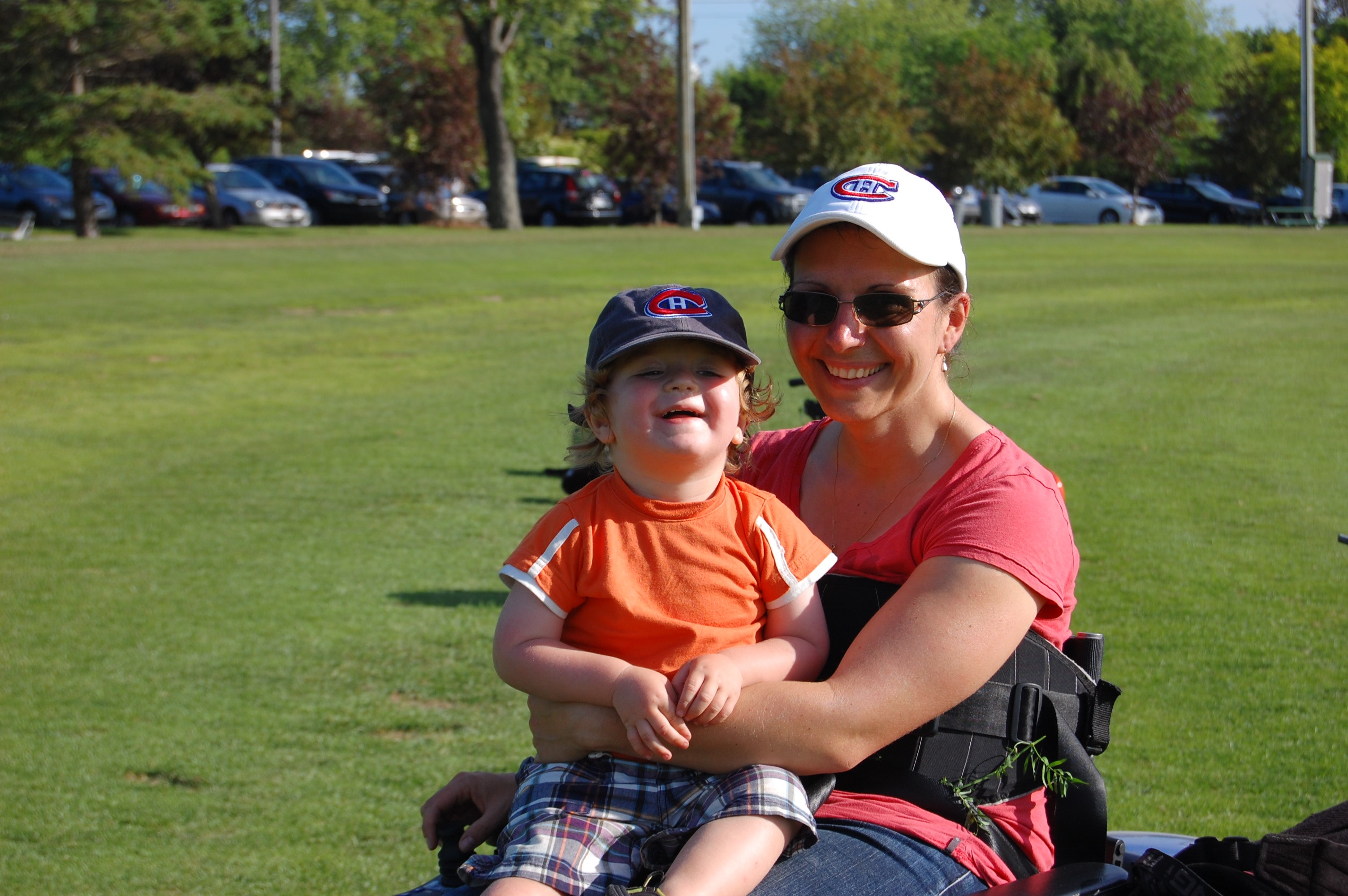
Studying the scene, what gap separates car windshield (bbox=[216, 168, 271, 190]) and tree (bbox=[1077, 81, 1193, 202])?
29616 millimetres

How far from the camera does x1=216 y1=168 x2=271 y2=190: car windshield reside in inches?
1379

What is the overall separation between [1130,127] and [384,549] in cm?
4724

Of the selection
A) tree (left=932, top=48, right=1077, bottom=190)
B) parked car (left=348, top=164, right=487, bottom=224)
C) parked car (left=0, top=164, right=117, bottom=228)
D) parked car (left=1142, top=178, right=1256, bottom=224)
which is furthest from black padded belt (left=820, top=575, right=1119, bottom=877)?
parked car (left=1142, top=178, right=1256, bottom=224)

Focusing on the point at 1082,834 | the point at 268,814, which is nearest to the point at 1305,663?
the point at 1082,834

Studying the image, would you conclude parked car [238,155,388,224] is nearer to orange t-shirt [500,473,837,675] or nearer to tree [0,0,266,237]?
tree [0,0,266,237]

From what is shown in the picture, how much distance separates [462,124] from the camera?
40.6m

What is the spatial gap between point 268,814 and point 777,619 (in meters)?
2.87

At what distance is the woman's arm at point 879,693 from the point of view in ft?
7.70

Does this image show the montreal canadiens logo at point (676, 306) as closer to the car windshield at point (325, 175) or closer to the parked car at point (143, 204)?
the parked car at point (143, 204)

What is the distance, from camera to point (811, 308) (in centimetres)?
282

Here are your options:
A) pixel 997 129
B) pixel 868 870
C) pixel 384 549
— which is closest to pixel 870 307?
pixel 868 870

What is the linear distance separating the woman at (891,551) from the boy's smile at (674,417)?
1.17ft

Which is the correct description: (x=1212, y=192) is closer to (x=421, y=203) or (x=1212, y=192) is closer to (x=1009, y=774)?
(x=421, y=203)

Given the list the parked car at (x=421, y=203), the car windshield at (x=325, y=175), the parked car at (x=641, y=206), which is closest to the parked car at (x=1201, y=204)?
the parked car at (x=641, y=206)
